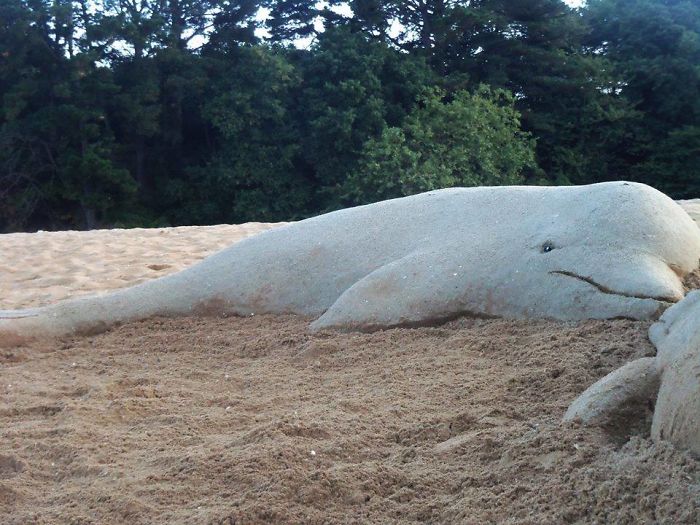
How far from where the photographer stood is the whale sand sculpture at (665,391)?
6.77ft

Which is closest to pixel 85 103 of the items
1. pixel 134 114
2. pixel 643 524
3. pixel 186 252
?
pixel 134 114

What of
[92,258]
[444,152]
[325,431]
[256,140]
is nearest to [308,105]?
[256,140]

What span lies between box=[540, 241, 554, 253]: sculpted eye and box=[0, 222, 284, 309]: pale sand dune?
3.22m

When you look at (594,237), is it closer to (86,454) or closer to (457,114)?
(86,454)

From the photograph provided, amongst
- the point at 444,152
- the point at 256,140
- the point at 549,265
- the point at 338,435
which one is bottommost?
the point at 338,435

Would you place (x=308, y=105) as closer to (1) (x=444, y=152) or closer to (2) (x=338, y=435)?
(1) (x=444, y=152)

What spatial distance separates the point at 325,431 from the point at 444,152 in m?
17.1

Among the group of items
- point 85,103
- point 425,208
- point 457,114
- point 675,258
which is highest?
point 85,103

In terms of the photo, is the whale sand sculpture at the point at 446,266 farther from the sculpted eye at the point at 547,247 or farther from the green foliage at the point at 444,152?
the green foliage at the point at 444,152

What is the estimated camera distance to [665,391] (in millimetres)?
2225

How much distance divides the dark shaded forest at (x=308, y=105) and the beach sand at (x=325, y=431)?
14.7 metres

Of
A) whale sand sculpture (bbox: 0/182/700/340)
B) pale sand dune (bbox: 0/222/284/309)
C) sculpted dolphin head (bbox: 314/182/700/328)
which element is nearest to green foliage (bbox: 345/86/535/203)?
pale sand dune (bbox: 0/222/284/309)

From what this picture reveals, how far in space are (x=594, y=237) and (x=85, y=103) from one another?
19.6 m

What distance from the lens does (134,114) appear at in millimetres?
21125
